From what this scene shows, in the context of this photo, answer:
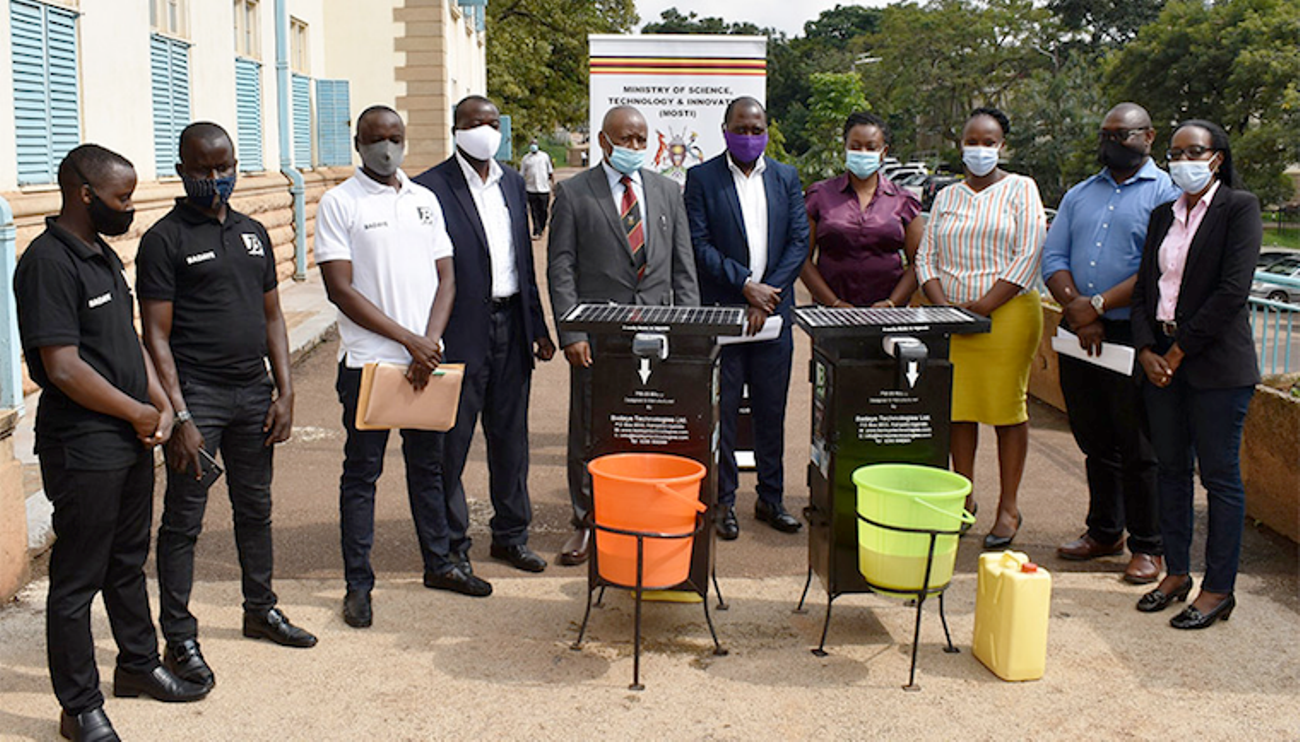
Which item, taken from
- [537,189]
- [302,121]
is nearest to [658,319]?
[302,121]

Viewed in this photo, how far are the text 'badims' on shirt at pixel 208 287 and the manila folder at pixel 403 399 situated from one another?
0.53m

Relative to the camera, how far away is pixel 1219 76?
38.4 m

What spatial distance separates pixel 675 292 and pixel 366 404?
1.78m

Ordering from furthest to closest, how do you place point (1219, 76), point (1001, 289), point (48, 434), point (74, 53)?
point (1219, 76) → point (74, 53) → point (1001, 289) → point (48, 434)

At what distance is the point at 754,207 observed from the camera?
654 centimetres

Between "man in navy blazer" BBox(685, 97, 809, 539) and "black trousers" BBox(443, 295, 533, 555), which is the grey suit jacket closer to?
"black trousers" BBox(443, 295, 533, 555)

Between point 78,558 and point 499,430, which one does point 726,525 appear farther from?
point 78,558

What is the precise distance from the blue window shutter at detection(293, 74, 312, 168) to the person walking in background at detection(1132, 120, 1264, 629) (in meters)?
14.7

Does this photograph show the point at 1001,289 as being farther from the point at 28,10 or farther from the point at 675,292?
the point at 28,10

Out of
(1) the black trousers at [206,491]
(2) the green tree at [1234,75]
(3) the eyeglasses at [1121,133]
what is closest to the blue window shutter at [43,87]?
(1) the black trousers at [206,491]

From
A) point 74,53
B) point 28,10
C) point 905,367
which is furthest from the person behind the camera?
point 74,53

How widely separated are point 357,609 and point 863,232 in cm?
320

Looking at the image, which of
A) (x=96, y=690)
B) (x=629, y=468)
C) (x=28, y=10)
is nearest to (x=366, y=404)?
(x=629, y=468)

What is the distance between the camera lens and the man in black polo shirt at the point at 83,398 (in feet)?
12.6
